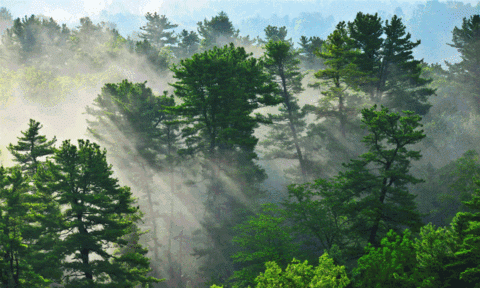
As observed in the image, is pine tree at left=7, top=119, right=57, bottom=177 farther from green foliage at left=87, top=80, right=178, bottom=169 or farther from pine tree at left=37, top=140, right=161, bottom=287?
green foliage at left=87, top=80, right=178, bottom=169

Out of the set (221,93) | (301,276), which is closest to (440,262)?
(301,276)

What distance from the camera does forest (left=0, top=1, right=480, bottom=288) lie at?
13.6 m

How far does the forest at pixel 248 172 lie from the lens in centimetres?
1359

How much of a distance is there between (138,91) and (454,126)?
42.3 m

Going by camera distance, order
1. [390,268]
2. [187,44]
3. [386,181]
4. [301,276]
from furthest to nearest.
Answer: [187,44] < [386,181] < [390,268] < [301,276]

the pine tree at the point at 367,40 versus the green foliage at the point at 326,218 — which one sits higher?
the pine tree at the point at 367,40

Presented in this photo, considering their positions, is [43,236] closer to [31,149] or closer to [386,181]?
[31,149]

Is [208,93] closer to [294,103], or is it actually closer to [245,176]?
[245,176]

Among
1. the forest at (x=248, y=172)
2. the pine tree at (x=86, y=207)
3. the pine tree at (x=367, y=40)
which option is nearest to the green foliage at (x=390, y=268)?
the forest at (x=248, y=172)

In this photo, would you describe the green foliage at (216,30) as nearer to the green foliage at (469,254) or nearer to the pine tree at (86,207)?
the pine tree at (86,207)

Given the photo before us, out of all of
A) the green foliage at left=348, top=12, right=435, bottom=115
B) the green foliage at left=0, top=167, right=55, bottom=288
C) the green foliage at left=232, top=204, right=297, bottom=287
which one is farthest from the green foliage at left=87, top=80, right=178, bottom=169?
the green foliage at left=348, top=12, right=435, bottom=115

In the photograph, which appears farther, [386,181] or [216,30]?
[216,30]

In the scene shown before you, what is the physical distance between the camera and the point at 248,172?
26.3m

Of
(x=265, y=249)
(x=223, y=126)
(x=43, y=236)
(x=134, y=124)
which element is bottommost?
(x=265, y=249)
